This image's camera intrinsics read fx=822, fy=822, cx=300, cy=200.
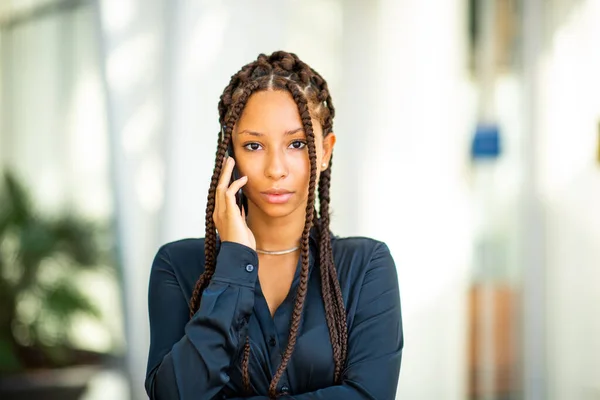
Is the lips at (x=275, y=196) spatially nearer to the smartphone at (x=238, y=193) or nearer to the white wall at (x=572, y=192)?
the smartphone at (x=238, y=193)

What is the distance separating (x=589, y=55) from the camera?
3.69 meters

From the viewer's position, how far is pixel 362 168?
396 cm

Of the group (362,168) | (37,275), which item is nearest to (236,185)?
(362,168)

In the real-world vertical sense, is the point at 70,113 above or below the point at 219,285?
above

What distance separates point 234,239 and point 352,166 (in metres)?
2.25

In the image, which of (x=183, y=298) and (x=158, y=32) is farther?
(x=158, y=32)

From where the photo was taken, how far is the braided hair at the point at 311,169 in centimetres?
179

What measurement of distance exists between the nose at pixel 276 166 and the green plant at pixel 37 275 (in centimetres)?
268

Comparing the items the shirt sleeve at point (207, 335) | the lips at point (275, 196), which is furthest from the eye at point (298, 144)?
the shirt sleeve at point (207, 335)

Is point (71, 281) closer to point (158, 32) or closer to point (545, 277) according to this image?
point (158, 32)

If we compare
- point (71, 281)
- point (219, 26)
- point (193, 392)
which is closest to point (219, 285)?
point (193, 392)

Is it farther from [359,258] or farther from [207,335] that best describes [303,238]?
[207,335]

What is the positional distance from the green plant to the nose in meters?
2.68

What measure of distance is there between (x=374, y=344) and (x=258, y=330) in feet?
0.84
